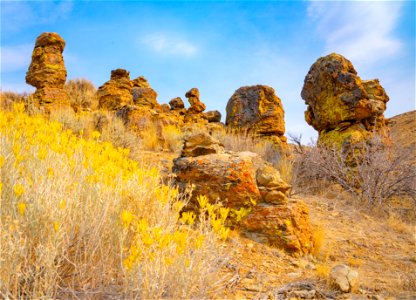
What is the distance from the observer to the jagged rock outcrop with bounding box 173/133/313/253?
3.76m

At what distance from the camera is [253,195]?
3910 millimetres

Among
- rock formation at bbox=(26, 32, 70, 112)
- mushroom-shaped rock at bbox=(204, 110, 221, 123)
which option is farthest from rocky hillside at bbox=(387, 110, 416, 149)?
rock formation at bbox=(26, 32, 70, 112)

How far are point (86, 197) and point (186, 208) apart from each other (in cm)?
175

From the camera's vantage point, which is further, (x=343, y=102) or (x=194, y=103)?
(x=194, y=103)

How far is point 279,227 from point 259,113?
23.2ft

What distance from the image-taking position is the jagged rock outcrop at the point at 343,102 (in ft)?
27.5

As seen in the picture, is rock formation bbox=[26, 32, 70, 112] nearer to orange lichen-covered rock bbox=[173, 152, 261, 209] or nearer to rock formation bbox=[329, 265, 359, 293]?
orange lichen-covered rock bbox=[173, 152, 261, 209]

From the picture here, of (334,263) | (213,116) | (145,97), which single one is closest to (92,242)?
(334,263)

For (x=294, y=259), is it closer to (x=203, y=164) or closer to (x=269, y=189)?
(x=269, y=189)

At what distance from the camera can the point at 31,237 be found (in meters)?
1.96

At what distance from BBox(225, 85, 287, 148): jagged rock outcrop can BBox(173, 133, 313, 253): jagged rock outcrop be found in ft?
20.2

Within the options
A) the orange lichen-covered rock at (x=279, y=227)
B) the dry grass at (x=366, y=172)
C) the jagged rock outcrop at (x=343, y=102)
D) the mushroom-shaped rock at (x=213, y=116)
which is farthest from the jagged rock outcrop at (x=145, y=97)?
the orange lichen-covered rock at (x=279, y=227)

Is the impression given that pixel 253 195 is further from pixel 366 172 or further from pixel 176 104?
pixel 176 104

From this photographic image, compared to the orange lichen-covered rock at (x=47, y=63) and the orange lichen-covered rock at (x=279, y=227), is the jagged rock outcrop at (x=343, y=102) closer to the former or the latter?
the orange lichen-covered rock at (x=279, y=227)
